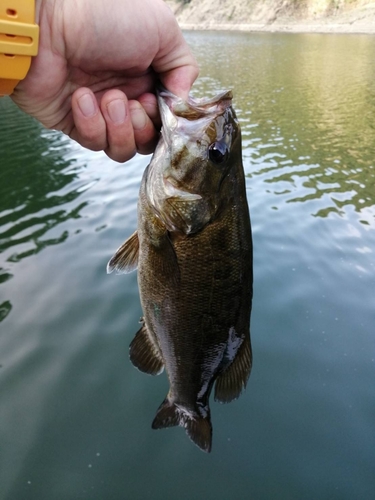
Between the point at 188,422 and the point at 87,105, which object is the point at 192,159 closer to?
the point at 87,105

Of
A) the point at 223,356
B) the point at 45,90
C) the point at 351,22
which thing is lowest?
the point at 351,22

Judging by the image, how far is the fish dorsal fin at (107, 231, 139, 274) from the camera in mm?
2389

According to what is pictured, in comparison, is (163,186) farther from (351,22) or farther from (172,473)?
(351,22)

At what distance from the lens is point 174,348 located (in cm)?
239

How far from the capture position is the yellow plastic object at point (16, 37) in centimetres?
177

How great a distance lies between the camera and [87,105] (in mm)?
2254

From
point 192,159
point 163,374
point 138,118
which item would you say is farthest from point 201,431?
point 163,374

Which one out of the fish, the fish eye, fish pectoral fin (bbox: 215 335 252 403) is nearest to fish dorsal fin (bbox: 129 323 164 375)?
the fish

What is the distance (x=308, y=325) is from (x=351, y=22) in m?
62.7

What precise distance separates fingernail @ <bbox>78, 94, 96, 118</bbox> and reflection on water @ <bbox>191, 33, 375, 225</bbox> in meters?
6.89

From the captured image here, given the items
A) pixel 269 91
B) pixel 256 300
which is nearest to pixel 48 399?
pixel 256 300

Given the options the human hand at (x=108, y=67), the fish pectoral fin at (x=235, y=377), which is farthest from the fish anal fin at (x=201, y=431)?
the human hand at (x=108, y=67)

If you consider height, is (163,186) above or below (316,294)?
above

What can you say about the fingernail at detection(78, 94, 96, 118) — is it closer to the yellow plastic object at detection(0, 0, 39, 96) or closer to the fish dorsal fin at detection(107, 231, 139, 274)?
the yellow plastic object at detection(0, 0, 39, 96)
